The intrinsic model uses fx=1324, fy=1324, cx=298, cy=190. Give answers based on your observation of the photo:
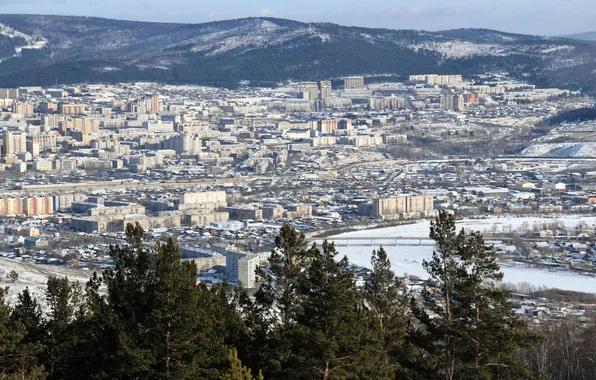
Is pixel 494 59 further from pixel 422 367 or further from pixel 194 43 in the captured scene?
pixel 422 367

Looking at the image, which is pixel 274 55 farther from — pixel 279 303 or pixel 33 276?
pixel 279 303

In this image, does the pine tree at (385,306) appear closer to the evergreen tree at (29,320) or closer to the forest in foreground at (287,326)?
the forest in foreground at (287,326)

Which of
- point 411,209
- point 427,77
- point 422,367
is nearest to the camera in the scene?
point 422,367

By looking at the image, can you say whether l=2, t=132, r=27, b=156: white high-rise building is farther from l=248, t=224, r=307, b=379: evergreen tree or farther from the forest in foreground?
l=248, t=224, r=307, b=379: evergreen tree

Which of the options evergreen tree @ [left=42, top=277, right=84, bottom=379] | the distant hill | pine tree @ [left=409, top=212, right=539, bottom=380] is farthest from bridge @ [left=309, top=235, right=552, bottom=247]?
the distant hill

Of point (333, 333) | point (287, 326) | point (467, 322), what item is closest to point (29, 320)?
point (287, 326)

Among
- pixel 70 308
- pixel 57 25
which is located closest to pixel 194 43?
pixel 57 25
